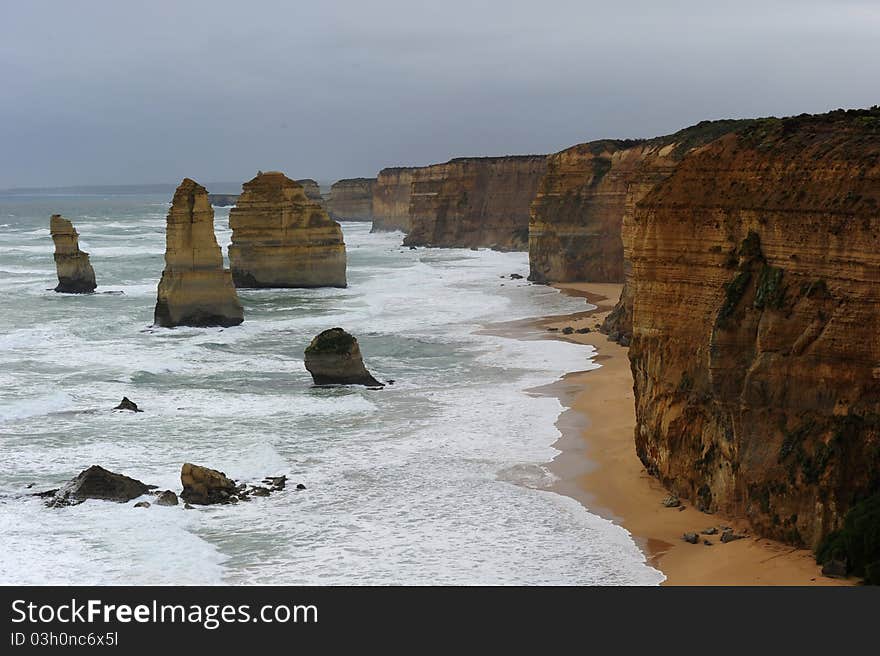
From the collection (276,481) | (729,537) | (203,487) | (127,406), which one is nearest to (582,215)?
(127,406)

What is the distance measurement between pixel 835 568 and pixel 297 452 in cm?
1073

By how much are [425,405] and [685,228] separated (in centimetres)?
979

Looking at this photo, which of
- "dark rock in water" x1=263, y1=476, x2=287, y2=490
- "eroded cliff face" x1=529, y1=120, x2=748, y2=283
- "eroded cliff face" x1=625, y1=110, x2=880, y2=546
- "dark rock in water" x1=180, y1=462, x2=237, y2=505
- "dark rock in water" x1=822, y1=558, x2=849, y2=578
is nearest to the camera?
"dark rock in water" x1=822, y1=558, x2=849, y2=578

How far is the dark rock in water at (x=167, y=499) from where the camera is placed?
58.9 feet

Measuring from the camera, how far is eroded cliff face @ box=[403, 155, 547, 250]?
85000 mm

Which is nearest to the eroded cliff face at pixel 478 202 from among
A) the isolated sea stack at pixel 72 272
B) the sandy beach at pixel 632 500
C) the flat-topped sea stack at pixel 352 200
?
the isolated sea stack at pixel 72 272

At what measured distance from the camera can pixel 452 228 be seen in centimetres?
9025

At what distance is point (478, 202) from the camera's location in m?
88.6

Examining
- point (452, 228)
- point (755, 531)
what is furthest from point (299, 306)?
point (452, 228)

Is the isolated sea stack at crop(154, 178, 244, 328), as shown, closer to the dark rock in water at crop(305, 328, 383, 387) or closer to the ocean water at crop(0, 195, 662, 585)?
the ocean water at crop(0, 195, 662, 585)

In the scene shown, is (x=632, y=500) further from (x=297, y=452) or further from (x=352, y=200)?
(x=352, y=200)

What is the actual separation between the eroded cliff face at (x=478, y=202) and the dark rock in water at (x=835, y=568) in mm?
70624

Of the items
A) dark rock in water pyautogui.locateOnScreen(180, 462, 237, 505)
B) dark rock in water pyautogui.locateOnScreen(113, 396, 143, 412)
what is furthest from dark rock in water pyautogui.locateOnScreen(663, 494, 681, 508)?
dark rock in water pyautogui.locateOnScreen(113, 396, 143, 412)

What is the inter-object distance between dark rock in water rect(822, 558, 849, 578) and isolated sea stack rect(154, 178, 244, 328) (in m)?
28.5
